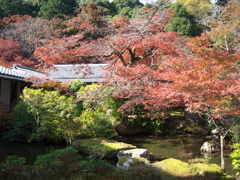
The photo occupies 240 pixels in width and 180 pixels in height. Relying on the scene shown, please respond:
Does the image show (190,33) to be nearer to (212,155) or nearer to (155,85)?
(155,85)

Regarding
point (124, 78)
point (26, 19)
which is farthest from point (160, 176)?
point (26, 19)

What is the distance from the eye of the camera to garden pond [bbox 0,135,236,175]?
22.0 ft

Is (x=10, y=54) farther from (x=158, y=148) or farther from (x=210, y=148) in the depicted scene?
(x=210, y=148)

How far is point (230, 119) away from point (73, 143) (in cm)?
609

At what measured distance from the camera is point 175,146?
26.8 feet

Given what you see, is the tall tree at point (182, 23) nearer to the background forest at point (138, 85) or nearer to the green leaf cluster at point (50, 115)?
the background forest at point (138, 85)

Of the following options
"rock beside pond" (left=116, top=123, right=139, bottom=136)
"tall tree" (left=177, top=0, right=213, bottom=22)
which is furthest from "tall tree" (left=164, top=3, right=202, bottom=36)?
"rock beside pond" (left=116, top=123, right=139, bottom=136)

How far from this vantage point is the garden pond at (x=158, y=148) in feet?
22.0

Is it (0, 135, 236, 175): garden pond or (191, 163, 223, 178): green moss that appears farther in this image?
(0, 135, 236, 175): garden pond

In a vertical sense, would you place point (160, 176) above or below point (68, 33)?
below

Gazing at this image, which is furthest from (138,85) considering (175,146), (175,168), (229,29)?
(229,29)

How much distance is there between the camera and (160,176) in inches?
161

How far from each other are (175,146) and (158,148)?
833mm

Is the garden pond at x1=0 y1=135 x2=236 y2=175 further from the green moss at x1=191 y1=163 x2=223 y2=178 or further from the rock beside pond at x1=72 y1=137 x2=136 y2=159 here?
the green moss at x1=191 y1=163 x2=223 y2=178
